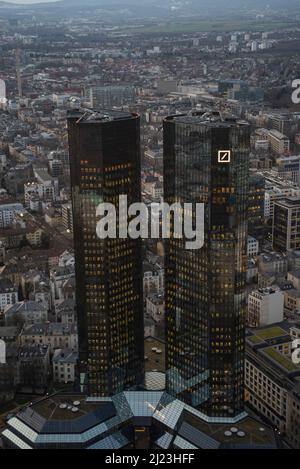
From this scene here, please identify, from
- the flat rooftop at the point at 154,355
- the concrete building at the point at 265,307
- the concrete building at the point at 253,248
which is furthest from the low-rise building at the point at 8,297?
the concrete building at the point at 253,248

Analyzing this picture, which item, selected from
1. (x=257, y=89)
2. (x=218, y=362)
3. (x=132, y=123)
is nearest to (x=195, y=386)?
(x=218, y=362)

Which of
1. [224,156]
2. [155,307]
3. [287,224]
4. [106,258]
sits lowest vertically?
[155,307]

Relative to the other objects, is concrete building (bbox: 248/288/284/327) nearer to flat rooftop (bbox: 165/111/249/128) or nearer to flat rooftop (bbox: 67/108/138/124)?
flat rooftop (bbox: 165/111/249/128)

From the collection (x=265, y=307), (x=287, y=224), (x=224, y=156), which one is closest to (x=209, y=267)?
(x=224, y=156)

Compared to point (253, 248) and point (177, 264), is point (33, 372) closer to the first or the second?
point (177, 264)

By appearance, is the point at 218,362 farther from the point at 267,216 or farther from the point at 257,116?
the point at 257,116

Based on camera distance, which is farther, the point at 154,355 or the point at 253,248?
the point at 253,248
